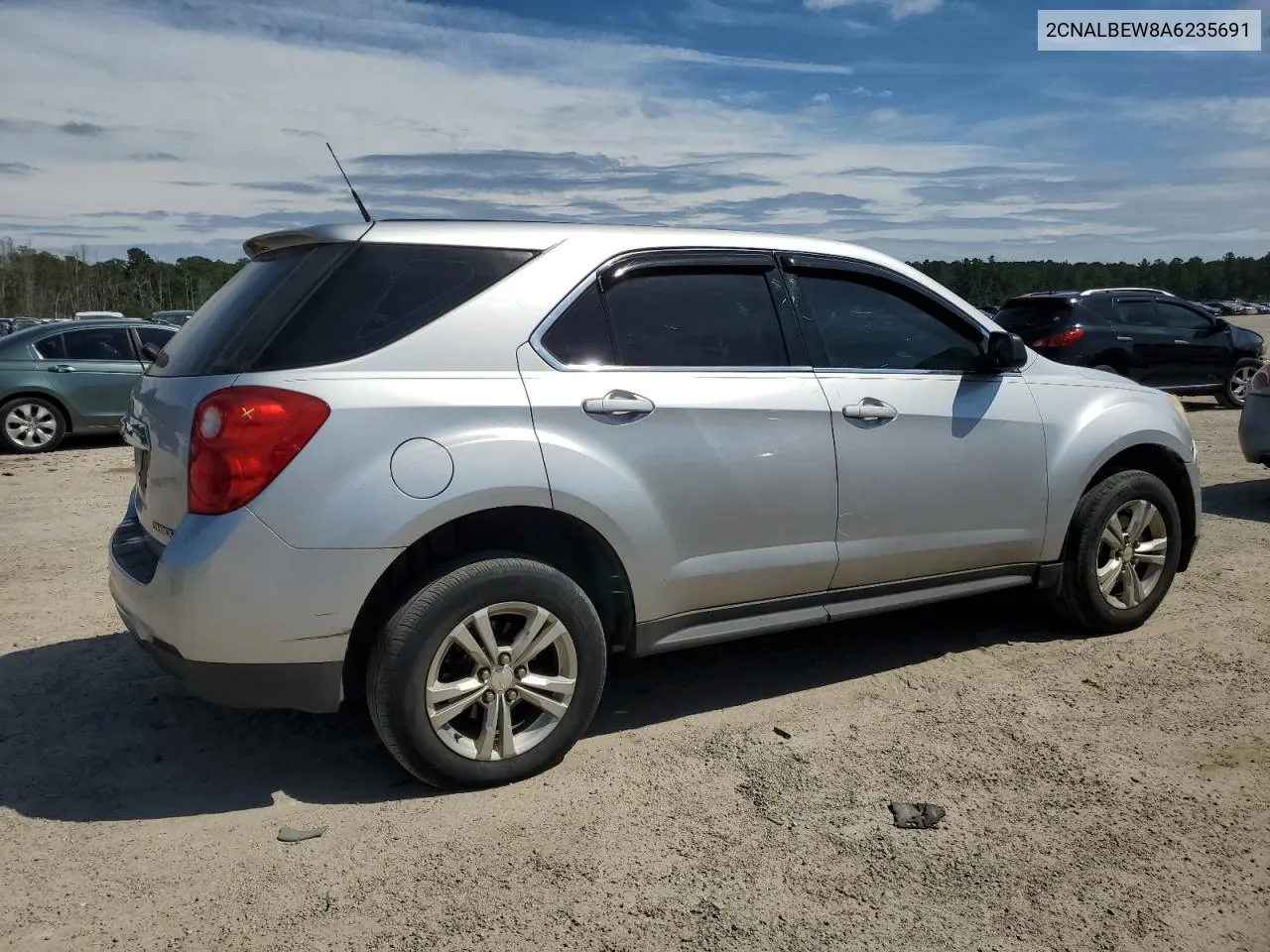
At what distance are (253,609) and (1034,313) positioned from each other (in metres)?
12.3

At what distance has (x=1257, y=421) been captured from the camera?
7879 millimetres

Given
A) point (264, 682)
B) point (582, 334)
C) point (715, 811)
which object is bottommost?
point (715, 811)

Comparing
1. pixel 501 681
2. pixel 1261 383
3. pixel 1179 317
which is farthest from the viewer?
pixel 1179 317

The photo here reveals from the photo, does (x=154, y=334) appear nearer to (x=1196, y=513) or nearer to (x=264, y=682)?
(x=264, y=682)

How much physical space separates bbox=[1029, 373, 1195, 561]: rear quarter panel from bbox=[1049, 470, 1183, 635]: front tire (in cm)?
10

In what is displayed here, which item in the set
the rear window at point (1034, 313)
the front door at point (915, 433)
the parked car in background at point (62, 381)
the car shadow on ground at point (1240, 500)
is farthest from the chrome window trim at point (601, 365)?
the rear window at point (1034, 313)

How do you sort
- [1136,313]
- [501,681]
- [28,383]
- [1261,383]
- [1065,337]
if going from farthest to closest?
[1136,313] < [1065,337] < [28,383] < [1261,383] < [501,681]

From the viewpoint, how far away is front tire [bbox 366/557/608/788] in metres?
3.20

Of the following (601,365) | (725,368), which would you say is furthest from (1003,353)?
(601,365)

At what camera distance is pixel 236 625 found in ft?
10.1

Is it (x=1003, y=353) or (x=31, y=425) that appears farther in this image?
(x=31, y=425)

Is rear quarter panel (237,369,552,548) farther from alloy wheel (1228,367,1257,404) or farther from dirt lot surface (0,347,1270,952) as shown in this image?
alloy wheel (1228,367,1257,404)

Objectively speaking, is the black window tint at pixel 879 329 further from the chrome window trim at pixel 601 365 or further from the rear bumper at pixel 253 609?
the rear bumper at pixel 253 609

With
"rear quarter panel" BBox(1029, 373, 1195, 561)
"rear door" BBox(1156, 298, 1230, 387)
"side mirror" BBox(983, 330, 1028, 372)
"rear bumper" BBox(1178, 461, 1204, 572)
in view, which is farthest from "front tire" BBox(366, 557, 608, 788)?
"rear door" BBox(1156, 298, 1230, 387)
